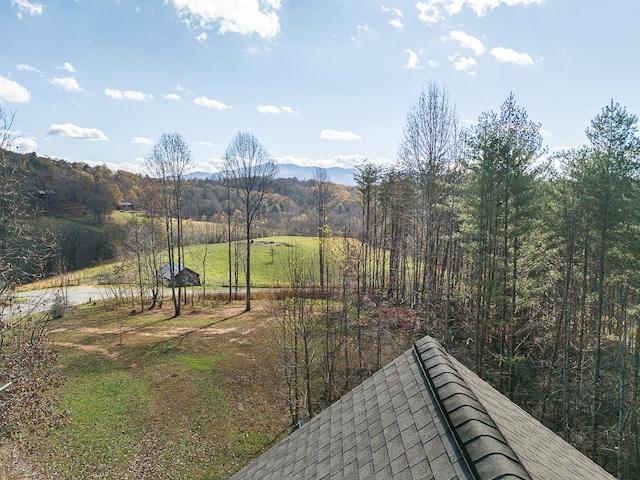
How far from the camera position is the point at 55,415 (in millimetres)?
12484

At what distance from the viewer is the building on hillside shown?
265cm

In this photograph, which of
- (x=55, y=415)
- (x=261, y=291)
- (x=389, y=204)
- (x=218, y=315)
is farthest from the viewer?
(x=261, y=291)

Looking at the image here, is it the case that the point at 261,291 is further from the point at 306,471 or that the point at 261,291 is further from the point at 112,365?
the point at 306,471

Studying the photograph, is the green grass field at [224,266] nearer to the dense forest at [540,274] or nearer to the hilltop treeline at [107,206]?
the hilltop treeline at [107,206]

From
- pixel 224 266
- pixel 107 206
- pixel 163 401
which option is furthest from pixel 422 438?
pixel 107 206

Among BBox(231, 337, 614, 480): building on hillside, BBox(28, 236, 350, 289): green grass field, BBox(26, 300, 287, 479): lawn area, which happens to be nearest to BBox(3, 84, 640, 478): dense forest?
BBox(26, 300, 287, 479): lawn area

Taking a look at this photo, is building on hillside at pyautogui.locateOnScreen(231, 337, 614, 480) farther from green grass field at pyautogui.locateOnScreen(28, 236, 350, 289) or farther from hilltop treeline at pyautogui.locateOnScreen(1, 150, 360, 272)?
green grass field at pyautogui.locateOnScreen(28, 236, 350, 289)

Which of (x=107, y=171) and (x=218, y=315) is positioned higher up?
(x=107, y=171)

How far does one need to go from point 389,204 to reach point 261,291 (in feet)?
51.7

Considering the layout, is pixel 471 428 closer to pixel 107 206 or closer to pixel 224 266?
pixel 224 266

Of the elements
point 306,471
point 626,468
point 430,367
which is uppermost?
point 430,367

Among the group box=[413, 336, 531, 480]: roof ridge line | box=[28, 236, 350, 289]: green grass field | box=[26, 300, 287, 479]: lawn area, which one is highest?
box=[413, 336, 531, 480]: roof ridge line

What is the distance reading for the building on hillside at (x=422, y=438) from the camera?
8.70 feet

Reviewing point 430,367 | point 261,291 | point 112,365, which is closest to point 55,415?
point 112,365
